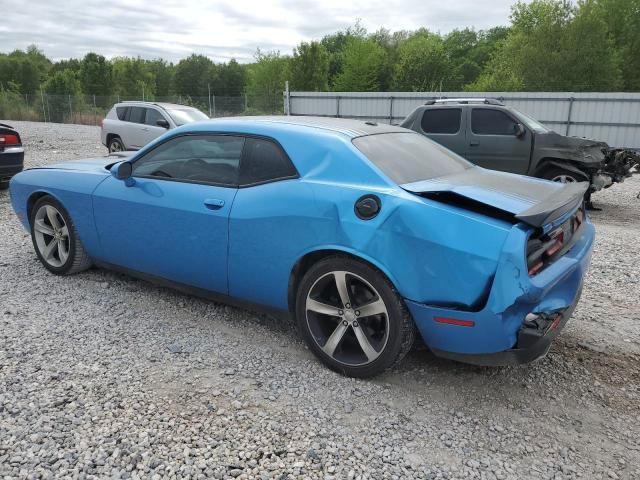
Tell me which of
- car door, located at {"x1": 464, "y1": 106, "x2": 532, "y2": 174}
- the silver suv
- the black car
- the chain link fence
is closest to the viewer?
the black car

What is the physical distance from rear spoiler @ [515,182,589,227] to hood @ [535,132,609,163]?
579 cm

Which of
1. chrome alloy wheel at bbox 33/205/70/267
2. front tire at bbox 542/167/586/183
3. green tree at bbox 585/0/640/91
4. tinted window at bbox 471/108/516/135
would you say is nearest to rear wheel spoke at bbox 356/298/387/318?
chrome alloy wheel at bbox 33/205/70/267

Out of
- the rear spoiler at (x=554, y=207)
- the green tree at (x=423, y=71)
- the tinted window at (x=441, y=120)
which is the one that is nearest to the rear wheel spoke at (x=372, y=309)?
the rear spoiler at (x=554, y=207)

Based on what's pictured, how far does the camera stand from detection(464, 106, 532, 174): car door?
912cm

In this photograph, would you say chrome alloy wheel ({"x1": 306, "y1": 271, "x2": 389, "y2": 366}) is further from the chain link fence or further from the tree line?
the chain link fence

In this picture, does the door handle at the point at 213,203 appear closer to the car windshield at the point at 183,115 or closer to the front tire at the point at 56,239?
the front tire at the point at 56,239

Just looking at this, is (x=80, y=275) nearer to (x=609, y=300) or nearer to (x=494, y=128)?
(x=609, y=300)

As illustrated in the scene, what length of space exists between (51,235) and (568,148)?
26.3 ft

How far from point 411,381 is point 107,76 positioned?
58.6 metres

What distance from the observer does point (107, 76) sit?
2122 inches

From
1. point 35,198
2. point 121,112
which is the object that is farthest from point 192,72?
point 35,198

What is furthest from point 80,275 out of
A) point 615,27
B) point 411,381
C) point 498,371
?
point 615,27

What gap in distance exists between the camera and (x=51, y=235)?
477 centimetres

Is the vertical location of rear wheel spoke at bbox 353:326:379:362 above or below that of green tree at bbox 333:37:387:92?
below
